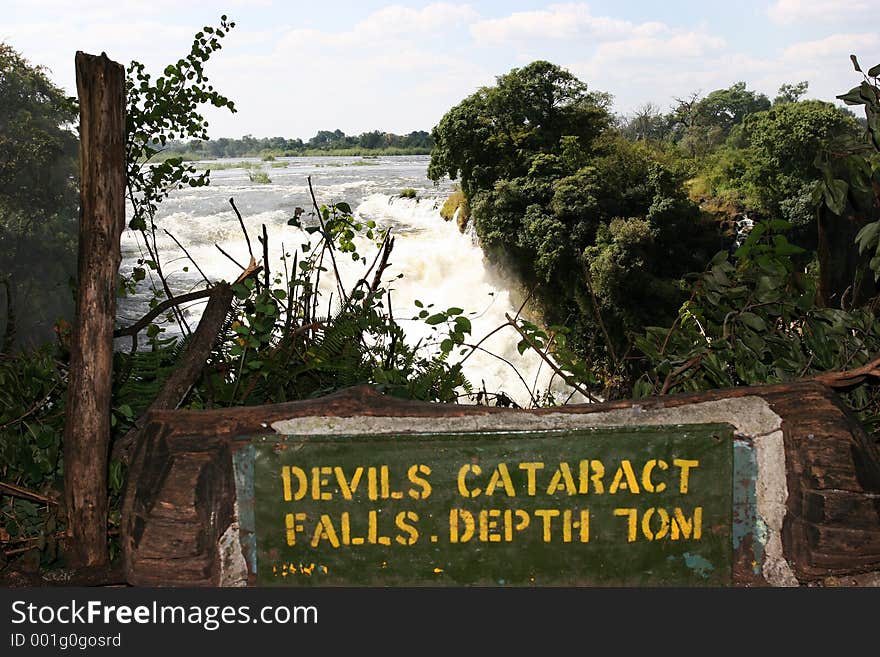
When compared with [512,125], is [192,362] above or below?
below

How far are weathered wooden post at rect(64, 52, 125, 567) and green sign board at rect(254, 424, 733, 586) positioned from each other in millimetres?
Answer: 571

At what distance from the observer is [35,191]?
661 inches

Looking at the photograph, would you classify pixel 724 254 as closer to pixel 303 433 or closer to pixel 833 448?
pixel 833 448

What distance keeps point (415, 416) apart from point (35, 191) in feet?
54.5

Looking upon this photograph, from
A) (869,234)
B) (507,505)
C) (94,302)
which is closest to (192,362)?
(94,302)

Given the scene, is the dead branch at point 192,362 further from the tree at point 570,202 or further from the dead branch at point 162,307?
the tree at point 570,202

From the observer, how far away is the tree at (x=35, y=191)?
53.0ft

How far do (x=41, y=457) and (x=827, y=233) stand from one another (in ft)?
11.0

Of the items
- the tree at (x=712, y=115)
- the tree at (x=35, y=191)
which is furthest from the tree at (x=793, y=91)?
the tree at (x=35, y=191)

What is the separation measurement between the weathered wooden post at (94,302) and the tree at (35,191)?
1418 cm

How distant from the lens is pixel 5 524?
3102mm

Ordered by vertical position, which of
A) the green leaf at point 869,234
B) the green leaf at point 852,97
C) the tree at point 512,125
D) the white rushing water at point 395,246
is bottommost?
the white rushing water at point 395,246

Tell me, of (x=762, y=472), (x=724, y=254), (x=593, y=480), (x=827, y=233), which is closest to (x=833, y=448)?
(x=762, y=472)

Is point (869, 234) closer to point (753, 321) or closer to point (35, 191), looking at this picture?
point (753, 321)
